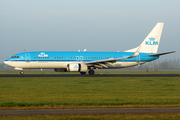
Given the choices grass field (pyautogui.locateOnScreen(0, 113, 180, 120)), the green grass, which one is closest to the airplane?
the green grass

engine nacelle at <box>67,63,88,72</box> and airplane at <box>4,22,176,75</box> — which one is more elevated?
airplane at <box>4,22,176,75</box>

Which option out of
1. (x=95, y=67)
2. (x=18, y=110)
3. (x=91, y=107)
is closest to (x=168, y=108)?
(x=91, y=107)

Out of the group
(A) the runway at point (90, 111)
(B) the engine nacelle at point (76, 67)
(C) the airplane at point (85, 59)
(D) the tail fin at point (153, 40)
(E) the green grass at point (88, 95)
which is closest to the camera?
(A) the runway at point (90, 111)

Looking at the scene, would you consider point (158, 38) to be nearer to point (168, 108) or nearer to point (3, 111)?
point (168, 108)

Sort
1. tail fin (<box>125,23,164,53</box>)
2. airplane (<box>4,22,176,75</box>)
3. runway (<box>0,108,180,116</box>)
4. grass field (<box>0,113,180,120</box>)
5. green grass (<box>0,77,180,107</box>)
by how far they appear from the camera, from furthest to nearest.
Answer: tail fin (<box>125,23,164,53</box>) < airplane (<box>4,22,176,75</box>) < green grass (<box>0,77,180,107</box>) < runway (<box>0,108,180,116</box>) < grass field (<box>0,113,180,120</box>)

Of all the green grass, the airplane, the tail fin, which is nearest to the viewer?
the green grass

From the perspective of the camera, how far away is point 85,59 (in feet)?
163

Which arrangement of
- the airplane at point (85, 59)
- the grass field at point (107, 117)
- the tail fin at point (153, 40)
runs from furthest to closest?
the tail fin at point (153, 40) < the airplane at point (85, 59) < the grass field at point (107, 117)

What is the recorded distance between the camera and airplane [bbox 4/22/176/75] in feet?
156

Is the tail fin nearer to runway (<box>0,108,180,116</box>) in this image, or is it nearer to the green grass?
the green grass

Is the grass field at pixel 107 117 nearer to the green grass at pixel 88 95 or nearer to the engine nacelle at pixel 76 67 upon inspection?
the green grass at pixel 88 95

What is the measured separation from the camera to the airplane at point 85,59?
47.6 meters

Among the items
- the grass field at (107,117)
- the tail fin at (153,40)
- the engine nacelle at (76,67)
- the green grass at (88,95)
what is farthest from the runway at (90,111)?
the tail fin at (153,40)

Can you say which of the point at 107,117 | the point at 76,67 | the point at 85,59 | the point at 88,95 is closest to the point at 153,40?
the point at 85,59
